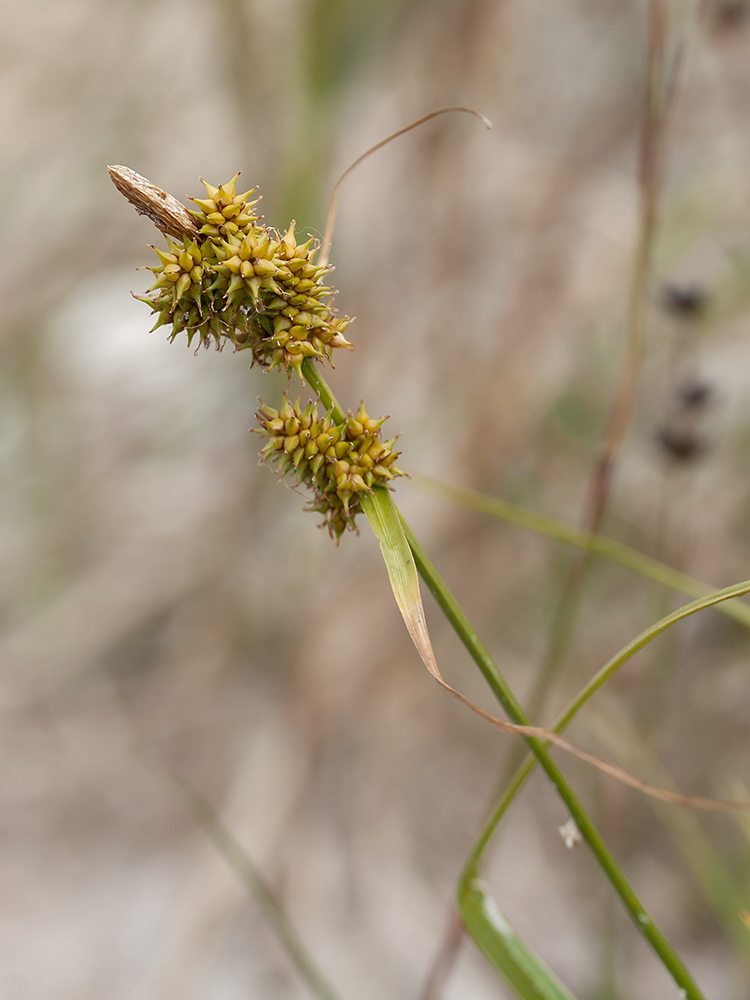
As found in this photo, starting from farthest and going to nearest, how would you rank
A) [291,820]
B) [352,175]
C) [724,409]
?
1. [352,175]
2. [724,409]
3. [291,820]

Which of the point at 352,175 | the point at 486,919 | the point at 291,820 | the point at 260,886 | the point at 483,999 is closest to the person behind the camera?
the point at 486,919

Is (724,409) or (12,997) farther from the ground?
(724,409)

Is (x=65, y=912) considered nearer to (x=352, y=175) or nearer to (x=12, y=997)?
(x=12, y=997)

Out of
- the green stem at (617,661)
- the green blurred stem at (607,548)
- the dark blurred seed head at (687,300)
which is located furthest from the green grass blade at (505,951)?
the dark blurred seed head at (687,300)

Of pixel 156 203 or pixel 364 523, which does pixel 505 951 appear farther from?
pixel 364 523

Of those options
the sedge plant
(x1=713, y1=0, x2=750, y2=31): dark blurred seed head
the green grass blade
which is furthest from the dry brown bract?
(x1=713, y1=0, x2=750, y2=31): dark blurred seed head

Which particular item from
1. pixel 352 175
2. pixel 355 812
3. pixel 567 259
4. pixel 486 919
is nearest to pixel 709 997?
pixel 355 812
